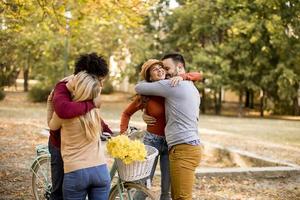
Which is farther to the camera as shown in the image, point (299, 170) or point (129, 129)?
point (299, 170)

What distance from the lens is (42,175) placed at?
5090 mm

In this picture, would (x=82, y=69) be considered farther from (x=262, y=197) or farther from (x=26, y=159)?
(x=26, y=159)

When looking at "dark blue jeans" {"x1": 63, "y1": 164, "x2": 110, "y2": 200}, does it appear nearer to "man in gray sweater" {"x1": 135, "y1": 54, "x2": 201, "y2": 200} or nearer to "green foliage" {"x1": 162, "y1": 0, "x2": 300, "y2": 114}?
"man in gray sweater" {"x1": 135, "y1": 54, "x2": 201, "y2": 200}

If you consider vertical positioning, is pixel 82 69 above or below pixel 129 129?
above

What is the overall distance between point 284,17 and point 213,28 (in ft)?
14.6

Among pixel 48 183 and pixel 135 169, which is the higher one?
pixel 135 169

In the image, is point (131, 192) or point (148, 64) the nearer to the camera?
point (131, 192)

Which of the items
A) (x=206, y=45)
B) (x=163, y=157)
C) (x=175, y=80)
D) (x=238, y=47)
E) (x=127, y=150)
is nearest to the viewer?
(x=127, y=150)

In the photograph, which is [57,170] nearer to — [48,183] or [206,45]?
[48,183]

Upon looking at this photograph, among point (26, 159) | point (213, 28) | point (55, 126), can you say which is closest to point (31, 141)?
point (26, 159)

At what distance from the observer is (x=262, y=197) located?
271 inches

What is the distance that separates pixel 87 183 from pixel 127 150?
0.44 metres

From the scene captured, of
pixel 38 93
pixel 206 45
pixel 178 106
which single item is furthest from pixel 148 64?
pixel 38 93

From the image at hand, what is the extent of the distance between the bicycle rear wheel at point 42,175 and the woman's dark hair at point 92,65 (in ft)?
5.31
